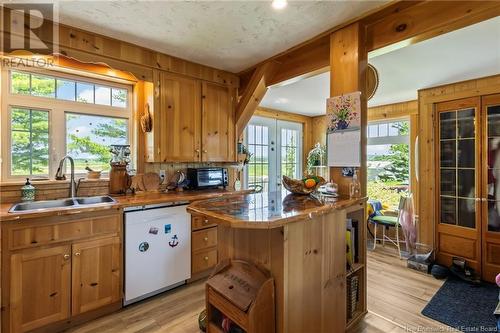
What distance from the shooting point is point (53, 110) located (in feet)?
7.82

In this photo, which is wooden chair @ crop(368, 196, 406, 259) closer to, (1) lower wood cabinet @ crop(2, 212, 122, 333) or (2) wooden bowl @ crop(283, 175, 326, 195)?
(2) wooden bowl @ crop(283, 175, 326, 195)

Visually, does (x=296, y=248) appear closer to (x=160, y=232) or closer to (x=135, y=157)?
(x=160, y=232)

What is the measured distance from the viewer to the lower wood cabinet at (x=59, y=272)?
170 centimetres

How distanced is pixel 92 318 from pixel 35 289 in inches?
20.5

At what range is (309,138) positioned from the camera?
5.44 metres

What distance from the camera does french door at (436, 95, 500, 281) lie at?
2869 millimetres

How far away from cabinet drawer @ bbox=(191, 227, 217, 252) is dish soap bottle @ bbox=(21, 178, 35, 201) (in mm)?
1469

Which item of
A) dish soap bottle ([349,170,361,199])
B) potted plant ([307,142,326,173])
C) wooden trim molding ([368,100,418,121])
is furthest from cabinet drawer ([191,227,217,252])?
wooden trim molding ([368,100,418,121])

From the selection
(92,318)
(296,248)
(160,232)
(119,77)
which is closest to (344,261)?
(296,248)

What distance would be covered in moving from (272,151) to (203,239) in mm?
2462

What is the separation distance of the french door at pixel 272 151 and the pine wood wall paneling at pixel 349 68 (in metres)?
2.18

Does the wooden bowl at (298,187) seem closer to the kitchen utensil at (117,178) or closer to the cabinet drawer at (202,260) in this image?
the cabinet drawer at (202,260)

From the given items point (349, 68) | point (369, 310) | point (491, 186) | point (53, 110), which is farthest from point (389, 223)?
point (53, 110)

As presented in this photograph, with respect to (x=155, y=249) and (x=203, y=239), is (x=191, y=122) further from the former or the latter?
(x=155, y=249)
